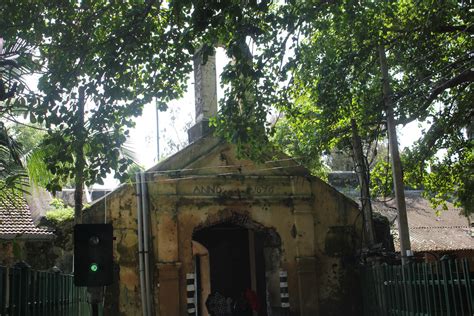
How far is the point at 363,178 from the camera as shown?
14.6m

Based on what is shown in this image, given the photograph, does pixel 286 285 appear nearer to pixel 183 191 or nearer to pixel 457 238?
pixel 183 191

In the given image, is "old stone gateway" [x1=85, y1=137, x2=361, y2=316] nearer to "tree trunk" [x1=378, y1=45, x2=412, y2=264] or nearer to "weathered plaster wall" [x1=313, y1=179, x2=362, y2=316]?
"weathered plaster wall" [x1=313, y1=179, x2=362, y2=316]

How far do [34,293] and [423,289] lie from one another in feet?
18.3

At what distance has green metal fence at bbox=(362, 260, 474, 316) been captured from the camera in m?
6.71

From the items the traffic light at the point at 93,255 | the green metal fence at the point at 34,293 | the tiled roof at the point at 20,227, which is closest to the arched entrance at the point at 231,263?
the tiled roof at the point at 20,227

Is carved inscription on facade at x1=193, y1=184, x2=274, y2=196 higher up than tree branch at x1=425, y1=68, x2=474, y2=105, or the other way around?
tree branch at x1=425, y1=68, x2=474, y2=105

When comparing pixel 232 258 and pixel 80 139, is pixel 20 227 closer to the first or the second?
pixel 232 258

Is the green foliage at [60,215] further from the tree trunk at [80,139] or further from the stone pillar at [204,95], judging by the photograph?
the tree trunk at [80,139]

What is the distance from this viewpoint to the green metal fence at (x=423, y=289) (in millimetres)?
6707

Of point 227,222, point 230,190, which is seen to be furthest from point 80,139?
point 227,222

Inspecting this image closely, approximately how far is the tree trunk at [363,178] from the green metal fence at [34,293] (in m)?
8.17

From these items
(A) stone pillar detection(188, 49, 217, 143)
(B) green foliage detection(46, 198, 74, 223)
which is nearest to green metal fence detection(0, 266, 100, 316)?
(B) green foliage detection(46, 198, 74, 223)

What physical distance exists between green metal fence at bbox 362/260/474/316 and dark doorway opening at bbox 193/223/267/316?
6.34 m

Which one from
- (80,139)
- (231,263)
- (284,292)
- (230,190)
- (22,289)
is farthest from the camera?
(231,263)
